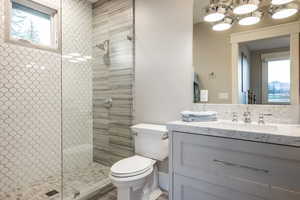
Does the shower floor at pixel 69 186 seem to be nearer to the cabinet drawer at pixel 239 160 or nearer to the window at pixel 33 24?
the cabinet drawer at pixel 239 160

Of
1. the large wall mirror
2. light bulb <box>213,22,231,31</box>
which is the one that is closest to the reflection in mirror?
the large wall mirror

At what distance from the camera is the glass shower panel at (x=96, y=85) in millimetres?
2320

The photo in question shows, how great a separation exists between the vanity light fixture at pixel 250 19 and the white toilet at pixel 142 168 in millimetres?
1326

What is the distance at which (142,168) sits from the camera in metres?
1.56

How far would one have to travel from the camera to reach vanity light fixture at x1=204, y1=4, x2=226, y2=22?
1.70 m

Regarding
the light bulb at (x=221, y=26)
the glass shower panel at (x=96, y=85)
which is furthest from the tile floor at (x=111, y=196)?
the light bulb at (x=221, y=26)

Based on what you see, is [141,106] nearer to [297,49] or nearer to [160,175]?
[160,175]

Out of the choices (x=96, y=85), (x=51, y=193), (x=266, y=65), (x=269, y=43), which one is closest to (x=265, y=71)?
(x=266, y=65)

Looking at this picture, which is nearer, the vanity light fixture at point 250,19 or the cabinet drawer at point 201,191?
the cabinet drawer at point 201,191

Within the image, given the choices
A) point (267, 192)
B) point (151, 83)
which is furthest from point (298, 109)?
point (151, 83)

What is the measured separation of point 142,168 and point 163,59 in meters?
Result: 1.29

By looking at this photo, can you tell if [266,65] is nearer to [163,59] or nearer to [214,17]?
[214,17]

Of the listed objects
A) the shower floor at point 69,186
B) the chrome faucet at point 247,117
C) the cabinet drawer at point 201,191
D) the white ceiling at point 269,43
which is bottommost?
the shower floor at point 69,186

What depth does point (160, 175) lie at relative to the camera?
82.4 inches
